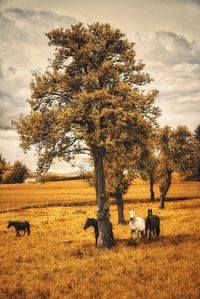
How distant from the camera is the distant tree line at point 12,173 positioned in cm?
11738

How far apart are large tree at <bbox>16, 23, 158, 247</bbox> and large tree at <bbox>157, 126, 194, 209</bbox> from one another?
1136 inches

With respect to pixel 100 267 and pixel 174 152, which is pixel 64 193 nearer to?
pixel 174 152

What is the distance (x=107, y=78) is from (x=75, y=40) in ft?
10.2

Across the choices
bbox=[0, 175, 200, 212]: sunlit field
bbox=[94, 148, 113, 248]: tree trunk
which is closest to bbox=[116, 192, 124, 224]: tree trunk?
bbox=[94, 148, 113, 248]: tree trunk

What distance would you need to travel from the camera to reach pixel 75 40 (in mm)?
20281

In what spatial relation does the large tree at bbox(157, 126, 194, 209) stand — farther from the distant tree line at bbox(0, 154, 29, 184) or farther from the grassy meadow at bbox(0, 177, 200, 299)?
the distant tree line at bbox(0, 154, 29, 184)

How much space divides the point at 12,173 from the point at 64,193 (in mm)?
39673

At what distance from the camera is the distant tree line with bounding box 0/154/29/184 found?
117375 mm

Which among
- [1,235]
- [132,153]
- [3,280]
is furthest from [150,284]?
[1,235]

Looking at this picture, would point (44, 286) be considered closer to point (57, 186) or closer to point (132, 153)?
point (132, 153)

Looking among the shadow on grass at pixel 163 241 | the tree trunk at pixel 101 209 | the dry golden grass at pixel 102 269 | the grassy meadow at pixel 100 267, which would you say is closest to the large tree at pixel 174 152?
the grassy meadow at pixel 100 267

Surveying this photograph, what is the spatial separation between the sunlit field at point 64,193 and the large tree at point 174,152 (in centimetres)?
1833

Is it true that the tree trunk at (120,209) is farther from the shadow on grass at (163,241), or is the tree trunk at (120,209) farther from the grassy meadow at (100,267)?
the shadow on grass at (163,241)

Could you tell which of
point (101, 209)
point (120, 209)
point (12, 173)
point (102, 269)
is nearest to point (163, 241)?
point (101, 209)
